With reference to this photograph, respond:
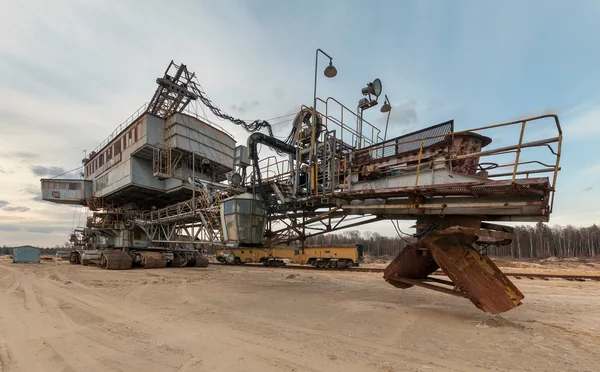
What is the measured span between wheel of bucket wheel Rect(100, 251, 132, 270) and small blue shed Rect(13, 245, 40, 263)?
51.2 feet

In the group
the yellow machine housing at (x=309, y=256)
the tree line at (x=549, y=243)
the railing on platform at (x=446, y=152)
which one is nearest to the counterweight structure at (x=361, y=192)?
the railing on platform at (x=446, y=152)

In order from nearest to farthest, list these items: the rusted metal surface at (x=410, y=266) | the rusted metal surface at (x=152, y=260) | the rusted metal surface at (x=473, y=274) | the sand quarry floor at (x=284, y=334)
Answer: the sand quarry floor at (x=284, y=334) → the rusted metal surface at (x=473, y=274) → the rusted metal surface at (x=410, y=266) → the rusted metal surface at (x=152, y=260)

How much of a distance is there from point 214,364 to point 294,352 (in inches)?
51.7

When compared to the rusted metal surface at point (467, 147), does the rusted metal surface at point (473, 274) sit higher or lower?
lower

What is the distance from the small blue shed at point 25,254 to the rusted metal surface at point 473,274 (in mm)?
39650

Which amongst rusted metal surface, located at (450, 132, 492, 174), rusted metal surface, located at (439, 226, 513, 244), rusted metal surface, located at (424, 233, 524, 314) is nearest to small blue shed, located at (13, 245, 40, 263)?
rusted metal surface, located at (424, 233, 524, 314)

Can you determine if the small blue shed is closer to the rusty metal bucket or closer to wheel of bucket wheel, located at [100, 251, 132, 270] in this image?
wheel of bucket wheel, located at [100, 251, 132, 270]

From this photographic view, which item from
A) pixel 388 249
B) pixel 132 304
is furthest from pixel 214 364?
pixel 388 249

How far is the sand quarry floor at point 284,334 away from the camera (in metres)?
4.81

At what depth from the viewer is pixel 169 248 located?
26812 mm

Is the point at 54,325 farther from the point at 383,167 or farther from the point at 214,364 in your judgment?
the point at 383,167

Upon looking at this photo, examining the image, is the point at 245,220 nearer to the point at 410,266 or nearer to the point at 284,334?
the point at 410,266

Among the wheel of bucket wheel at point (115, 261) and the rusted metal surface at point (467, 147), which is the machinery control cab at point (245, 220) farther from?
the wheel of bucket wheel at point (115, 261)

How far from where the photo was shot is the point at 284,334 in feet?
20.6
